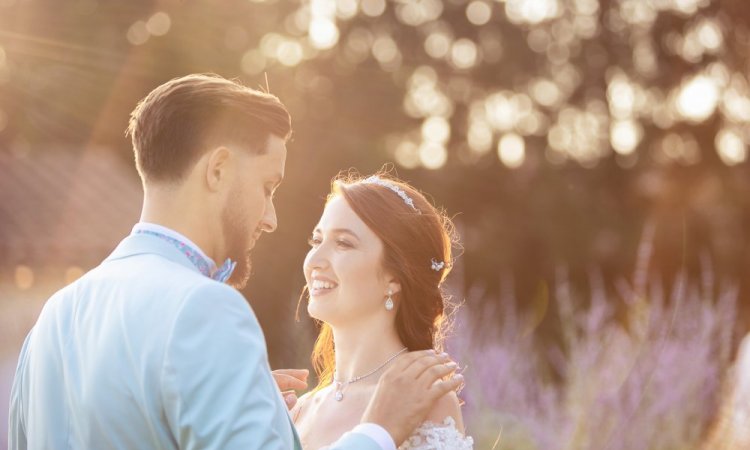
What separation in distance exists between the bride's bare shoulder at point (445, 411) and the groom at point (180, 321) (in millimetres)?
795

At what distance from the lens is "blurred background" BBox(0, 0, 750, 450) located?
48.1 feet

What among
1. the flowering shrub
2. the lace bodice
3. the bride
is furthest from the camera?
the flowering shrub

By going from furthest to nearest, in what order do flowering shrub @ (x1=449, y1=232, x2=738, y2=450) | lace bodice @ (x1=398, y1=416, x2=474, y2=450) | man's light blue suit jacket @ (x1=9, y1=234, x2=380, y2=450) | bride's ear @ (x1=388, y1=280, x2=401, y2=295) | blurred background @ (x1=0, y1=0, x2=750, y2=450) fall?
blurred background @ (x1=0, y1=0, x2=750, y2=450) < flowering shrub @ (x1=449, y1=232, x2=738, y2=450) < bride's ear @ (x1=388, y1=280, x2=401, y2=295) < lace bodice @ (x1=398, y1=416, x2=474, y2=450) < man's light blue suit jacket @ (x1=9, y1=234, x2=380, y2=450)

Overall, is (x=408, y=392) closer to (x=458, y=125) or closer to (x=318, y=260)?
(x=318, y=260)

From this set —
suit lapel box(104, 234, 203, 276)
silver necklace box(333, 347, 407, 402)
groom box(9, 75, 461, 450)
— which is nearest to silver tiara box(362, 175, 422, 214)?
silver necklace box(333, 347, 407, 402)

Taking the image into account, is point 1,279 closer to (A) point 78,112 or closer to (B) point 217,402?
(A) point 78,112

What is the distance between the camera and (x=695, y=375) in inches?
221

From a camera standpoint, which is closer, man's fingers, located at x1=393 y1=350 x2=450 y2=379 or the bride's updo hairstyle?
man's fingers, located at x1=393 y1=350 x2=450 y2=379

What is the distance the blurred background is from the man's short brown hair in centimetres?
811

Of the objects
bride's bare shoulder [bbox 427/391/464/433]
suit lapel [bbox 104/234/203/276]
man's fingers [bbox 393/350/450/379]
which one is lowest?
bride's bare shoulder [bbox 427/391/464/433]

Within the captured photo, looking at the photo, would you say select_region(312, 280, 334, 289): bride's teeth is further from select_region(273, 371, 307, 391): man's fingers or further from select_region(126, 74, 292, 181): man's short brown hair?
select_region(126, 74, 292, 181): man's short brown hair

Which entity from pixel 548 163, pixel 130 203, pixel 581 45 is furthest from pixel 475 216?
pixel 130 203

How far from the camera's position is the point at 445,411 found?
4109 millimetres

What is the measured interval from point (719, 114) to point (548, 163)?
353cm
